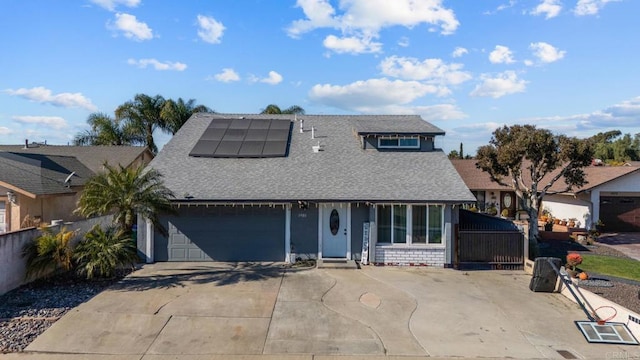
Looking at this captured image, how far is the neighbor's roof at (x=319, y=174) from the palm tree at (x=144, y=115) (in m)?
16.1

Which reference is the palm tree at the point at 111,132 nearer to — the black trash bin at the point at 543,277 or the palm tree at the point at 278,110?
the palm tree at the point at 278,110

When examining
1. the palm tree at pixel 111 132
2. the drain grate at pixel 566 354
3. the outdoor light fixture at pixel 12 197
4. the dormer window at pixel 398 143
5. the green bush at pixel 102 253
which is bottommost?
the drain grate at pixel 566 354

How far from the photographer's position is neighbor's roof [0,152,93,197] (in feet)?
51.9

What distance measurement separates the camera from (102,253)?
1141 centimetres

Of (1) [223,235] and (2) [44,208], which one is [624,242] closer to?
(1) [223,235]

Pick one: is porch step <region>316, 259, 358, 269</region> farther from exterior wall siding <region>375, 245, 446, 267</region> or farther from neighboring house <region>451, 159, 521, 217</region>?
neighboring house <region>451, 159, 521, 217</region>

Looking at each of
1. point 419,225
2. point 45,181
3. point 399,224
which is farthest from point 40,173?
point 419,225

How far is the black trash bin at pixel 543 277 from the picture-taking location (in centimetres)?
1146

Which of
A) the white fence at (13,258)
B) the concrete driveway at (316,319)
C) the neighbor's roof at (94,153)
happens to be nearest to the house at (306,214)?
the concrete driveway at (316,319)

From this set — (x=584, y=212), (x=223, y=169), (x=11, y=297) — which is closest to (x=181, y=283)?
(x=11, y=297)

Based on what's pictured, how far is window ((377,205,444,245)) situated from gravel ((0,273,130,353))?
9.11 metres

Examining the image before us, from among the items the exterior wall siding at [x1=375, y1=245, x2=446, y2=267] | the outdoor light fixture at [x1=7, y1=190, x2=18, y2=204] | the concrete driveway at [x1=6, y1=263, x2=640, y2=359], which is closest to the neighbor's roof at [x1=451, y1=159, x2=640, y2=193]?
the exterior wall siding at [x1=375, y1=245, x2=446, y2=267]

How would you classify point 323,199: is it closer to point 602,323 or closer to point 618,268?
→ point 602,323

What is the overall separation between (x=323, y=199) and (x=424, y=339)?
6.35m
